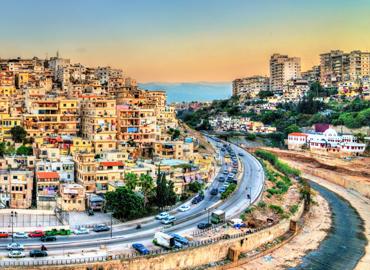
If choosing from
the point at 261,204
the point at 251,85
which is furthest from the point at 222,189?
the point at 251,85

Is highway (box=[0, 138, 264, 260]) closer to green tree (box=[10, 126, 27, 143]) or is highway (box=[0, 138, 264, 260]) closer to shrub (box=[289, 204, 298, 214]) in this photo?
shrub (box=[289, 204, 298, 214])

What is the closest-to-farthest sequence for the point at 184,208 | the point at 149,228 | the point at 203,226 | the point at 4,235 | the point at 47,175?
the point at 4,235 < the point at 149,228 < the point at 203,226 < the point at 47,175 < the point at 184,208

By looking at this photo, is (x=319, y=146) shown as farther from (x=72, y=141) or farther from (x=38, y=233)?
(x=38, y=233)

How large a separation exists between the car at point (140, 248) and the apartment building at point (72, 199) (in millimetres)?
11531

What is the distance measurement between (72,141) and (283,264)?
99.5ft

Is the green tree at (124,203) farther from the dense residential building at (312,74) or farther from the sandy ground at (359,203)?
the dense residential building at (312,74)

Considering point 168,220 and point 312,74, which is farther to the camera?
point 312,74

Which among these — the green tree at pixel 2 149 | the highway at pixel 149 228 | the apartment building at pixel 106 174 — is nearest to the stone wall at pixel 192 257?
the highway at pixel 149 228

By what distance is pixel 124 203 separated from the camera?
43.6 meters

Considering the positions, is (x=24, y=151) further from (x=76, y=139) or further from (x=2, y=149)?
(x=76, y=139)

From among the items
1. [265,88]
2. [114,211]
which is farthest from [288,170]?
[265,88]

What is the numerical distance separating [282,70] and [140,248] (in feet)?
451

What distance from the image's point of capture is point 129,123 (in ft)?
223

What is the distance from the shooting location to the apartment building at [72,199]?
46.2m
